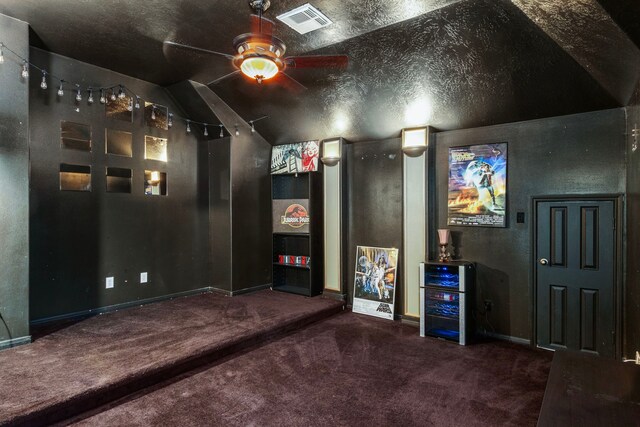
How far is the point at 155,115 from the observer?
5121mm

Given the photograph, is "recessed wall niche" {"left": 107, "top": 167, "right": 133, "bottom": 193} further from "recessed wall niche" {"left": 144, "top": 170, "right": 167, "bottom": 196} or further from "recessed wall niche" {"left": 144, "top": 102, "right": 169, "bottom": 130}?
"recessed wall niche" {"left": 144, "top": 102, "right": 169, "bottom": 130}

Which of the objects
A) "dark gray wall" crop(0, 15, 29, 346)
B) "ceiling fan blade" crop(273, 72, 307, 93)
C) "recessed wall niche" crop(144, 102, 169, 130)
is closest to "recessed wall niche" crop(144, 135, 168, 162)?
"recessed wall niche" crop(144, 102, 169, 130)

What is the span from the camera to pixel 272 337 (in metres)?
4.16

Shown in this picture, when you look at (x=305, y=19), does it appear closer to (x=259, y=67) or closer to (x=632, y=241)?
(x=259, y=67)

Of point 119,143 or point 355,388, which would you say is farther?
point 119,143

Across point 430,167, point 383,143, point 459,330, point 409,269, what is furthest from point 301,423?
point 383,143

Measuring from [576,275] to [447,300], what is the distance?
1.32m

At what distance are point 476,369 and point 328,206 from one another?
3.02 m

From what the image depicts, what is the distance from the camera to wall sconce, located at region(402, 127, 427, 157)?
4594 mm

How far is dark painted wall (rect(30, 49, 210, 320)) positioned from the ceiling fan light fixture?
2752 millimetres

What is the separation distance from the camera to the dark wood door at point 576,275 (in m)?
3.65

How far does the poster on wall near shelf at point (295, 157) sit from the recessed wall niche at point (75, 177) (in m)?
2.62

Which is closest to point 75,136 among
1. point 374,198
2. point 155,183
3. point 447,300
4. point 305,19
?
point 155,183

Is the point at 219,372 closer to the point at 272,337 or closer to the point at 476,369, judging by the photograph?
the point at 272,337
